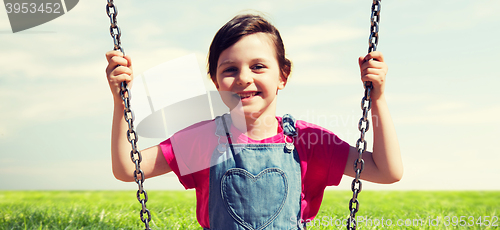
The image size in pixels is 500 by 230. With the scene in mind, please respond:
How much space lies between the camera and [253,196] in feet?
7.63

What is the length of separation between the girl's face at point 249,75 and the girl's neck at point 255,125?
1.4 inches

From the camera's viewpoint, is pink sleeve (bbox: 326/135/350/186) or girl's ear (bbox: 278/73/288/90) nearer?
pink sleeve (bbox: 326/135/350/186)

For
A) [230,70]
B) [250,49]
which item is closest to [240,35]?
[250,49]

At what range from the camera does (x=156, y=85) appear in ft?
8.81

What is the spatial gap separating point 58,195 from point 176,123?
6.23 m

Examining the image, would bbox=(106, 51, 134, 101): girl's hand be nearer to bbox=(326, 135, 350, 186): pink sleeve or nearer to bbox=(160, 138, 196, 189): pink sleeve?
bbox=(160, 138, 196, 189): pink sleeve

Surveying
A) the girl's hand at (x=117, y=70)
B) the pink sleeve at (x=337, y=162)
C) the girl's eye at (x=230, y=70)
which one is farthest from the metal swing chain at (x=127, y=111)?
the pink sleeve at (x=337, y=162)

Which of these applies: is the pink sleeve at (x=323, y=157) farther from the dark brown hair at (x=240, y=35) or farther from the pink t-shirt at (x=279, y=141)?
the dark brown hair at (x=240, y=35)

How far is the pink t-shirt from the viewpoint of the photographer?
2.49 metres

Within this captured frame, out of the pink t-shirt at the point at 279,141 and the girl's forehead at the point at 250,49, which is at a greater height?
the girl's forehead at the point at 250,49

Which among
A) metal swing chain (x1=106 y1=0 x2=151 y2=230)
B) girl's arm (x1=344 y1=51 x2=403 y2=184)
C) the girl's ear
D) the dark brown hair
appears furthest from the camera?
the girl's ear

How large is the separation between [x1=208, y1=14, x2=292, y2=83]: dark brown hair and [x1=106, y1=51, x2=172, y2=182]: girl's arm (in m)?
0.59

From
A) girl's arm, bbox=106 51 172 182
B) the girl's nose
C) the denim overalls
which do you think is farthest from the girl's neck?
girl's arm, bbox=106 51 172 182

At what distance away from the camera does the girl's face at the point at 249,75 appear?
2344 millimetres
